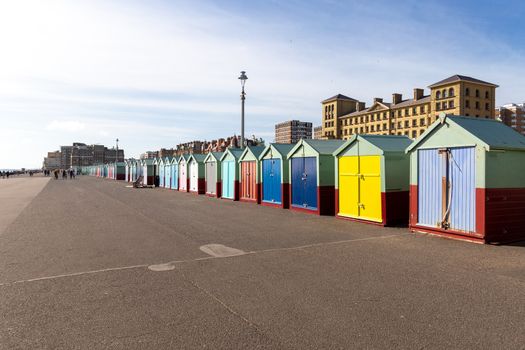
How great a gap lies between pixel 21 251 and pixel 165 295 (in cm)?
527

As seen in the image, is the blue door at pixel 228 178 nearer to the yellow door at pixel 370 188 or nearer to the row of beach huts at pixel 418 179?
the row of beach huts at pixel 418 179

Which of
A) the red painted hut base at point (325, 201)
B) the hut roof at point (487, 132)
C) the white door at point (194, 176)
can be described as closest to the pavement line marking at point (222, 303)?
the hut roof at point (487, 132)

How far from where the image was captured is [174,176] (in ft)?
119

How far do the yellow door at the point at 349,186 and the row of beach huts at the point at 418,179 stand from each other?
4cm

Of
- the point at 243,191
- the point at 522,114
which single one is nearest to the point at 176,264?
the point at 243,191

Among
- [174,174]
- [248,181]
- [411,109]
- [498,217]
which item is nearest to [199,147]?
[411,109]

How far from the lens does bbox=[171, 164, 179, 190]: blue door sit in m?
35.3

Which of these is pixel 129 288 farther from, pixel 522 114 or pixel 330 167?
pixel 522 114

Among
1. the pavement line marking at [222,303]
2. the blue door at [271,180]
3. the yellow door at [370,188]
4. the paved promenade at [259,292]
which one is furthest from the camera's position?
the blue door at [271,180]

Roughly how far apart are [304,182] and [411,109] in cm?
10450

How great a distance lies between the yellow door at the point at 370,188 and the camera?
1288 cm

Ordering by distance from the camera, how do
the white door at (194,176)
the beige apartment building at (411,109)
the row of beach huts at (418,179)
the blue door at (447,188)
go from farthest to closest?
the beige apartment building at (411,109), the white door at (194,176), the blue door at (447,188), the row of beach huts at (418,179)

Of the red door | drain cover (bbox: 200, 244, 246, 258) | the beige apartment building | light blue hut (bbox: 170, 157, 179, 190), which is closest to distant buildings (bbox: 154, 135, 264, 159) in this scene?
the beige apartment building

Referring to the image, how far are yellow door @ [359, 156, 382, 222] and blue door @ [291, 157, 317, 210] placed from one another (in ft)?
9.94
